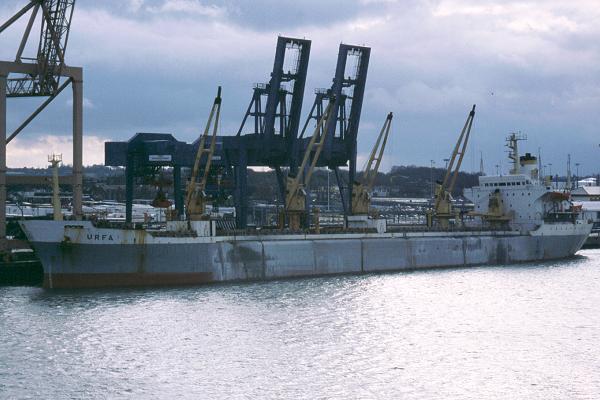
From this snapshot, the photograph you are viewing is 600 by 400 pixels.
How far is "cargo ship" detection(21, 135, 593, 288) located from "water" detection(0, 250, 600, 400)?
1574 millimetres

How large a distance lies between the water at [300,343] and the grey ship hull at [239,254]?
→ 1.42 m

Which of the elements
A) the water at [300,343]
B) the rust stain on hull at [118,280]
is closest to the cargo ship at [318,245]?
the rust stain on hull at [118,280]

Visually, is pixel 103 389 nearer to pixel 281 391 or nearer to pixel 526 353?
pixel 281 391

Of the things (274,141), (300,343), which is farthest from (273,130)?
(300,343)

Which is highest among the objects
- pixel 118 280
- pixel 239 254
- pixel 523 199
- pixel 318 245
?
pixel 523 199

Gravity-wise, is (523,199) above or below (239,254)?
above

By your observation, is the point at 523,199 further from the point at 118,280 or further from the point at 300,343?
the point at 300,343

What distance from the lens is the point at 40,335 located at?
28625 millimetres

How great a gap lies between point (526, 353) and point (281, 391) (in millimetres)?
9130

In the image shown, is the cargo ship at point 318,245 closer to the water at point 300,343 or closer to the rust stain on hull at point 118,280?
the rust stain on hull at point 118,280

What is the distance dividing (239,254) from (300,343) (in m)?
16.3

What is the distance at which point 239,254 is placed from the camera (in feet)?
143

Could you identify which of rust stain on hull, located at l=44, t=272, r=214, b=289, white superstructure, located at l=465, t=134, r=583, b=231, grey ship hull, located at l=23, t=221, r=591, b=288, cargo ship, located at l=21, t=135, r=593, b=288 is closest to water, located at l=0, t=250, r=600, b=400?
rust stain on hull, located at l=44, t=272, r=214, b=289

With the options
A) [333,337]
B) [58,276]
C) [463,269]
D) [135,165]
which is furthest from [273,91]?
[333,337]
